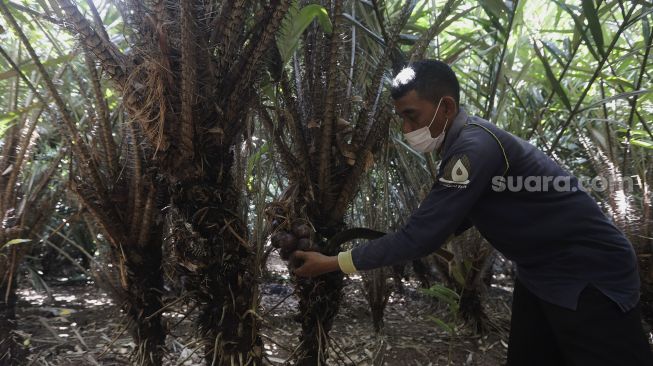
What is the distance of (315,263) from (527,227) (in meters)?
0.67

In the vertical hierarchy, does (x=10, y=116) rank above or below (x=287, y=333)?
above

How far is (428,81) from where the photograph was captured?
151 cm

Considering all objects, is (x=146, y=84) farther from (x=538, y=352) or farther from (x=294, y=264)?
(x=538, y=352)

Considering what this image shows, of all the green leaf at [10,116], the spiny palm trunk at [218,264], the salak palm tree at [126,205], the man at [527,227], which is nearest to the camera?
the man at [527,227]

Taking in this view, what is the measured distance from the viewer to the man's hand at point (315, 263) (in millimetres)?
1604

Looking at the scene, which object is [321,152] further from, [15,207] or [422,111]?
[15,207]

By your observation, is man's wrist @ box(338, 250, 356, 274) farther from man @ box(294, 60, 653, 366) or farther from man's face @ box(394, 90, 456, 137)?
man's face @ box(394, 90, 456, 137)

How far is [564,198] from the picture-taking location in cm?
147

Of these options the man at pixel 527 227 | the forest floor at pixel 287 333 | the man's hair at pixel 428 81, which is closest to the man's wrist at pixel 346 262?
the man at pixel 527 227

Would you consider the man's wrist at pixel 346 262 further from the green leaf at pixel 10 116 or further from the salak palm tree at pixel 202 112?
the green leaf at pixel 10 116

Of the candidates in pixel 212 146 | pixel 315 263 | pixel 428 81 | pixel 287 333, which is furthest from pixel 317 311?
pixel 287 333

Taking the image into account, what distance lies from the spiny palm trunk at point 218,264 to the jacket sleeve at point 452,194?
1.75ft

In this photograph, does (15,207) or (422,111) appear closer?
(422,111)

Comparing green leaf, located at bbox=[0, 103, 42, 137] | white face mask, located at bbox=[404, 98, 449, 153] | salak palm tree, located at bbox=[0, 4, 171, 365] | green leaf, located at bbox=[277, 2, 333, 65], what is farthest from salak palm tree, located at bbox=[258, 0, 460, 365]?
green leaf, located at bbox=[0, 103, 42, 137]
